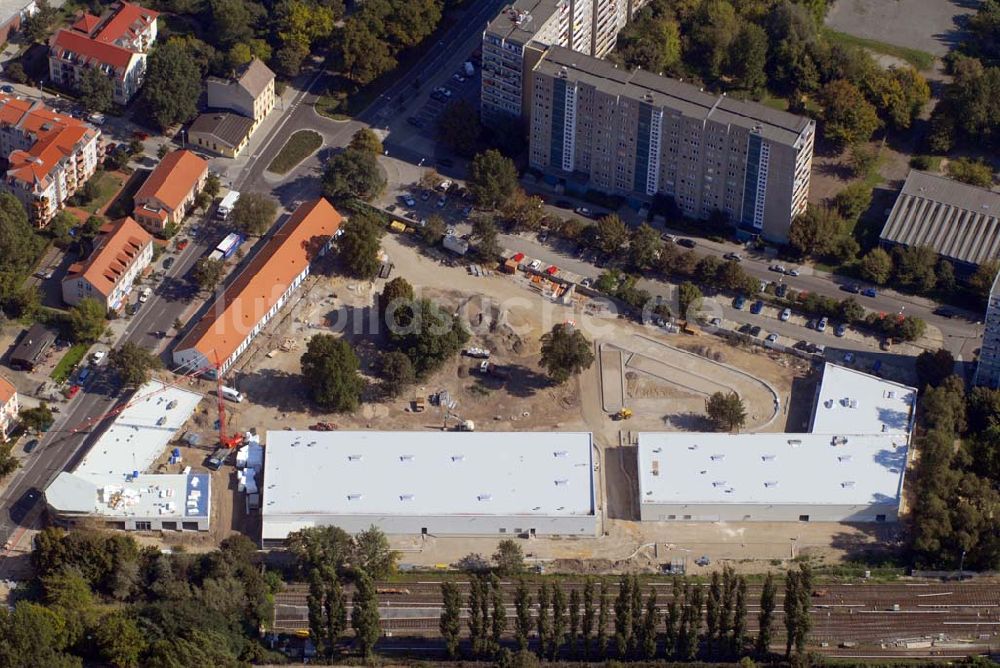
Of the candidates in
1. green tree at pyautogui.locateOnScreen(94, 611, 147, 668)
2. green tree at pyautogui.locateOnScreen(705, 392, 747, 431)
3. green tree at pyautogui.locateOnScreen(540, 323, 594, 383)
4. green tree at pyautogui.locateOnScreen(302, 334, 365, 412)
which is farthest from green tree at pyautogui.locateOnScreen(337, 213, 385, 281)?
green tree at pyautogui.locateOnScreen(94, 611, 147, 668)

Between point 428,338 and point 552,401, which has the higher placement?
point 428,338

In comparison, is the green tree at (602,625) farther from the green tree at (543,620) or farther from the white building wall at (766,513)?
the white building wall at (766,513)

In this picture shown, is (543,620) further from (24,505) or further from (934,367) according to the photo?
(934,367)

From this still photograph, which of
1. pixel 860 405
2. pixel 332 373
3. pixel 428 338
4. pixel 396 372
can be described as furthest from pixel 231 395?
pixel 860 405

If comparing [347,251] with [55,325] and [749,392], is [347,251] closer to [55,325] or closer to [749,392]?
[55,325]

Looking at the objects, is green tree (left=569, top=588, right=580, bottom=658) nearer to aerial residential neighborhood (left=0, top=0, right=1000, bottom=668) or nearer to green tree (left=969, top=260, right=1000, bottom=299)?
aerial residential neighborhood (left=0, top=0, right=1000, bottom=668)

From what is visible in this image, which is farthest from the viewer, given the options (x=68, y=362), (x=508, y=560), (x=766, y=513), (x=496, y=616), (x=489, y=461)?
(x=68, y=362)

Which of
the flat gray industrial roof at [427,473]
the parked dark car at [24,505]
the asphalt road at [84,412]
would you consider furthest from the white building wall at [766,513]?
the parked dark car at [24,505]

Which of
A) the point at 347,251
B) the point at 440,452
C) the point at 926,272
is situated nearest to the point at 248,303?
the point at 347,251
